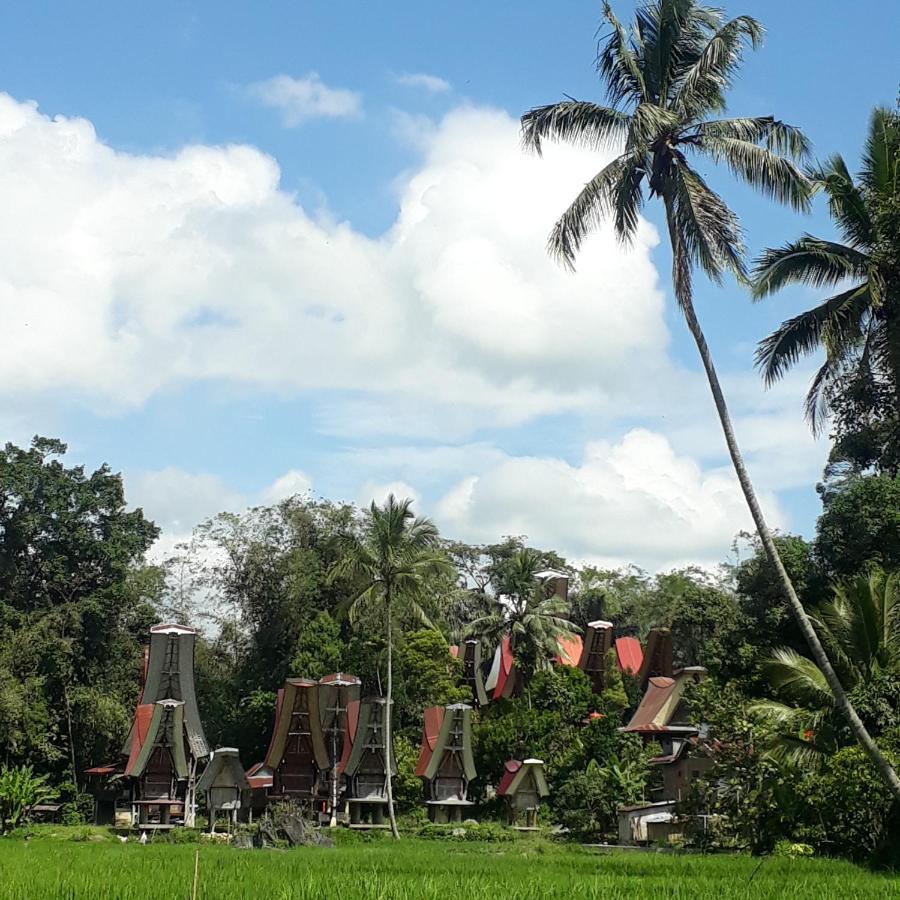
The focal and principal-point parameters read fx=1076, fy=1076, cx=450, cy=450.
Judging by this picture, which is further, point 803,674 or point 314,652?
point 314,652

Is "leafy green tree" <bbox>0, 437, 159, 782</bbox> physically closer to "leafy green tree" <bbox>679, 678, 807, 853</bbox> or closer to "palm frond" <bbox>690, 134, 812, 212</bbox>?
"leafy green tree" <bbox>679, 678, 807, 853</bbox>

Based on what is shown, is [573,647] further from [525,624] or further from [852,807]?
[852,807]

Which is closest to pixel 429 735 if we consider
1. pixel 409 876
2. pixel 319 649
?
pixel 319 649

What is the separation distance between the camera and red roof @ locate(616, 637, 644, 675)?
45875 mm

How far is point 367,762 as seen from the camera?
1474 inches

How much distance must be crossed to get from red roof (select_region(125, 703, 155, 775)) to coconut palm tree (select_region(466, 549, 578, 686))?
38.7 feet

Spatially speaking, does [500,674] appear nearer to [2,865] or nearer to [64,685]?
[64,685]

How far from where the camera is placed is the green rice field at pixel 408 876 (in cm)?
1288

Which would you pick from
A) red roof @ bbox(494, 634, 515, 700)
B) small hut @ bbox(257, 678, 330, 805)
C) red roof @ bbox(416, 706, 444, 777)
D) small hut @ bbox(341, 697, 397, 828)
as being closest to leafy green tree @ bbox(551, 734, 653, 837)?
red roof @ bbox(416, 706, 444, 777)

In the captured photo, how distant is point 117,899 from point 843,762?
12.7 m

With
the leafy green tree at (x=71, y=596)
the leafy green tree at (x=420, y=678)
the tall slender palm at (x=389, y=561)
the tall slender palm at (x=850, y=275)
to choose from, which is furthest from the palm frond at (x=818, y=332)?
the leafy green tree at (x=71, y=596)

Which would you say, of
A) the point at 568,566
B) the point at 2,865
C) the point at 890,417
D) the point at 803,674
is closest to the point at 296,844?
the point at 2,865

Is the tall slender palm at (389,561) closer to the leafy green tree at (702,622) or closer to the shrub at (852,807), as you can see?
the leafy green tree at (702,622)

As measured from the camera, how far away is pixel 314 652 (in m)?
41.8
